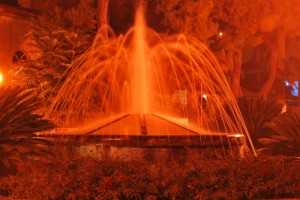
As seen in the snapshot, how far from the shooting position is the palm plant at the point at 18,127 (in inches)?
459

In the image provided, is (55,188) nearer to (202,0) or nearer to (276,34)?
(202,0)

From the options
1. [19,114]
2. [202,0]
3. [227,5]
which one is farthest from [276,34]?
[19,114]

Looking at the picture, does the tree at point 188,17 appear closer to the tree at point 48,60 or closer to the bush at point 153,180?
the tree at point 48,60

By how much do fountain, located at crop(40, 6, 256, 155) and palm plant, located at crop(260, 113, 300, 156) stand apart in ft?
2.21

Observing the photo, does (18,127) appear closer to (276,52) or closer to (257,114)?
(257,114)

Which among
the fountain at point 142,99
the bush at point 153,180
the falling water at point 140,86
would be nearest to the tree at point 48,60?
the fountain at point 142,99

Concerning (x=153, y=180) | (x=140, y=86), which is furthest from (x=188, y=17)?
(x=153, y=180)

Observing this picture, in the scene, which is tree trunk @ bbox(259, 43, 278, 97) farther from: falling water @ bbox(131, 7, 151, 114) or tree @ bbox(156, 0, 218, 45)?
falling water @ bbox(131, 7, 151, 114)

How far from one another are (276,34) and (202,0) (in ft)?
24.8

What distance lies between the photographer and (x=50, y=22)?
73.9 ft

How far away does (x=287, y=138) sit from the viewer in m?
15.0

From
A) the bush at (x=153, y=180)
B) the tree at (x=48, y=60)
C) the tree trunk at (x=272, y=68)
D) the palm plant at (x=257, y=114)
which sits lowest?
the bush at (x=153, y=180)

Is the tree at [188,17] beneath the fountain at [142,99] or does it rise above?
above

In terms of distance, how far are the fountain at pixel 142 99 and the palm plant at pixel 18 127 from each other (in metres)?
0.37
